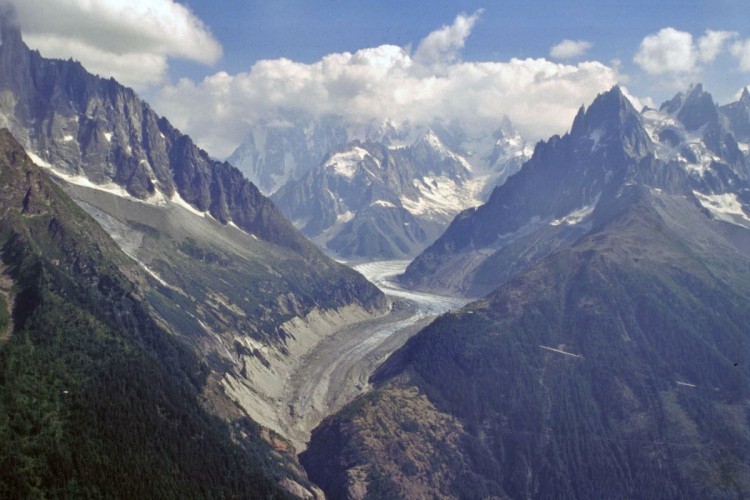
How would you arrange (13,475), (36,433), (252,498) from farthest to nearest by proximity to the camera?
(252,498)
(36,433)
(13,475)

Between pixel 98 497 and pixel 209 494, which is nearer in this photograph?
pixel 98 497

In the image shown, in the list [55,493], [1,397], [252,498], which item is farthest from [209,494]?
[1,397]

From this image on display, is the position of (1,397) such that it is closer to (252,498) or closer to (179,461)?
(179,461)

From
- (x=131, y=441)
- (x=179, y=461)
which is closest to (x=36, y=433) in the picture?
(x=131, y=441)

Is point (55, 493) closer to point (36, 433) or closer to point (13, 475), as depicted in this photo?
point (13, 475)

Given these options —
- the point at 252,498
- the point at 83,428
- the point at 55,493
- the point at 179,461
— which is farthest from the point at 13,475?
the point at 252,498

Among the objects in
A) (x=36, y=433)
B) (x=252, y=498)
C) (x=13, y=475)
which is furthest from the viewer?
(x=252, y=498)

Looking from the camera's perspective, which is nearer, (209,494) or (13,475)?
(13,475)

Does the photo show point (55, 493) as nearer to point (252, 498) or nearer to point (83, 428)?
point (83, 428)
